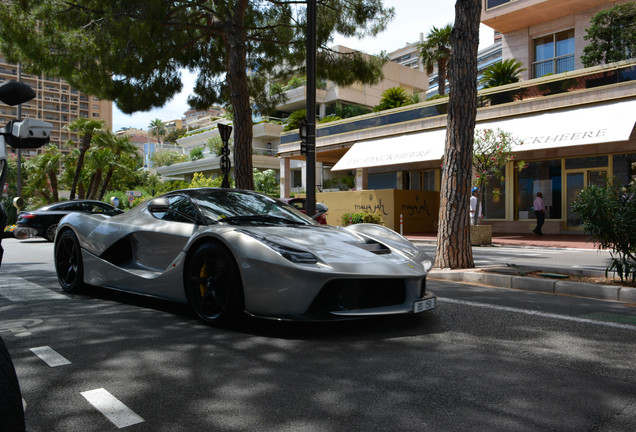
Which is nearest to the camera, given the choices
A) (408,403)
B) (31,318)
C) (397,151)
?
(408,403)

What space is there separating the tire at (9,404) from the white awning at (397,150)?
17302mm

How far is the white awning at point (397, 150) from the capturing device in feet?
62.1

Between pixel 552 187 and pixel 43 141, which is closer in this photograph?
pixel 43 141

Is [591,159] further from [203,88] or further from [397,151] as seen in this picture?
[203,88]

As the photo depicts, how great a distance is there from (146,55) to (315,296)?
1079 centimetres

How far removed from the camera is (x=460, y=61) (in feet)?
25.4

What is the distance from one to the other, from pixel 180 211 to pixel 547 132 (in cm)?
1464

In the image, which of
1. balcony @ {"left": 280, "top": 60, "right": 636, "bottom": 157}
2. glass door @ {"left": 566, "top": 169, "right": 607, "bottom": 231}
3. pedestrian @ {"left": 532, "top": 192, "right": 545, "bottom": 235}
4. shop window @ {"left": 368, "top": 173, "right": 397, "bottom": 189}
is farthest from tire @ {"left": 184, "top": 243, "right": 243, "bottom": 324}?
shop window @ {"left": 368, "top": 173, "right": 397, "bottom": 189}

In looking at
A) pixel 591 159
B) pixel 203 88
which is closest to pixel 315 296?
pixel 203 88

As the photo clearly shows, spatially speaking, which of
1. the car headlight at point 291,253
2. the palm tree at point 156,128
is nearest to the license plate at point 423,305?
the car headlight at point 291,253

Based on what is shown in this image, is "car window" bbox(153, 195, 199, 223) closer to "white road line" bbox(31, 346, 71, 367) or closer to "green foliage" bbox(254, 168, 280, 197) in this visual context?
"white road line" bbox(31, 346, 71, 367)

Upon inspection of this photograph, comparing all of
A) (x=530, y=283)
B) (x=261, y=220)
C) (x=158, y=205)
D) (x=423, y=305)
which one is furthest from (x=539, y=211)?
(x=158, y=205)

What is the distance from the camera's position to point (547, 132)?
52.7 feet

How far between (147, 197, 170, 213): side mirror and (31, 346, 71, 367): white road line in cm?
155
